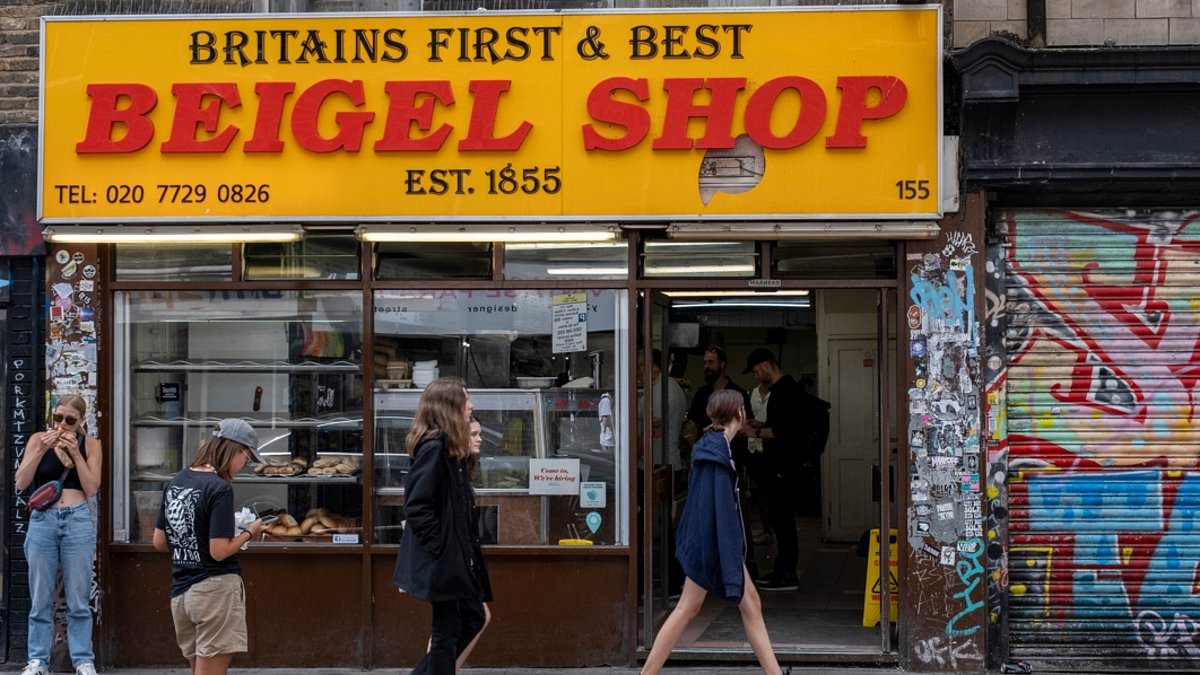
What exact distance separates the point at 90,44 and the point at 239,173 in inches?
50.3

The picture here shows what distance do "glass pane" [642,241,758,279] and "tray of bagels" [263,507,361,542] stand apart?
8.39 feet

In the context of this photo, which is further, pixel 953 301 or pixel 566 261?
pixel 566 261

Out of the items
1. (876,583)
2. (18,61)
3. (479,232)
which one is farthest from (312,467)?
(876,583)

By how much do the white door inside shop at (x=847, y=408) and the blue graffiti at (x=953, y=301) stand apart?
228 inches

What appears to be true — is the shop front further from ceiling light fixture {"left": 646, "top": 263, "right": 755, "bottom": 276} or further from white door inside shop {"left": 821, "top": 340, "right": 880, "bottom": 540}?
white door inside shop {"left": 821, "top": 340, "right": 880, "bottom": 540}

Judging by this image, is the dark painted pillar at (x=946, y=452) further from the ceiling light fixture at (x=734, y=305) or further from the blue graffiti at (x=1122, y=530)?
the ceiling light fixture at (x=734, y=305)

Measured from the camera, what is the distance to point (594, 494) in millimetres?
9305

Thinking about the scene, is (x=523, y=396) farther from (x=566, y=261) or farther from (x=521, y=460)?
(x=566, y=261)

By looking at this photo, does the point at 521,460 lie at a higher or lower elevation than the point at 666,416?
lower

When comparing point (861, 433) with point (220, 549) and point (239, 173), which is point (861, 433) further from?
point (220, 549)

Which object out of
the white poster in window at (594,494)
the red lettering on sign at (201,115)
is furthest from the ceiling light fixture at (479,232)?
the white poster in window at (594,494)

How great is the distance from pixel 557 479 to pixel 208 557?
2.98m

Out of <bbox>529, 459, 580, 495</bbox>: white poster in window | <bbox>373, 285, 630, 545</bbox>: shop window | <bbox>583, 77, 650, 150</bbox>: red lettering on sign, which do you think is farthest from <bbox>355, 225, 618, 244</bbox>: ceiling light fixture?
<bbox>529, 459, 580, 495</bbox>: white poster in window

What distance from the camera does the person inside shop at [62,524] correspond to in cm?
857
